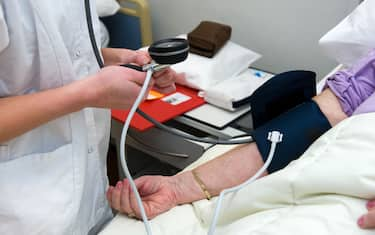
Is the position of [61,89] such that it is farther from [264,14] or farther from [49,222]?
[264,14]

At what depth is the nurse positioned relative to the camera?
788mm

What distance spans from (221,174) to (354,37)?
62 cm

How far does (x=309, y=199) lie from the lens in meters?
Result: 0.82

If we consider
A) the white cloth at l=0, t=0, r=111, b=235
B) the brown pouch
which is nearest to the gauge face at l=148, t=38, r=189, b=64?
the white cloth at l=0, t=0, r=111, b=235

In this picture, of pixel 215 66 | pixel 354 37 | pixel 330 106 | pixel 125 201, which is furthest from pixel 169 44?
pixel 215 66

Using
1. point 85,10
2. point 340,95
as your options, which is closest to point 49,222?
point 85,10

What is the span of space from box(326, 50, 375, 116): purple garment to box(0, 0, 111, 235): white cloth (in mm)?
598

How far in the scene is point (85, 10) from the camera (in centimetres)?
91

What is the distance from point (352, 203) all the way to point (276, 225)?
0.13 meters

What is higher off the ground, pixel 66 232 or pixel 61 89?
pixel 61 89

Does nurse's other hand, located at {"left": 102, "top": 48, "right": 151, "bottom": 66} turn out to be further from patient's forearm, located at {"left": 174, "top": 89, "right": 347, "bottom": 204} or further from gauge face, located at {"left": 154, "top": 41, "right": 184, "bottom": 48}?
patient's forearm, located at {"left": 174, "top": 89, "right": 347, "bottom": 204}

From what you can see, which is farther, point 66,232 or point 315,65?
point 315,65

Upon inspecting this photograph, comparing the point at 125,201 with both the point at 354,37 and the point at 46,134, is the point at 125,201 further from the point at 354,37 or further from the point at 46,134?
the point at 354,37

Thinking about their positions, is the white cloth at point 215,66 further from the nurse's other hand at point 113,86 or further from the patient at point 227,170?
the nurse's other hand at point 113,86
